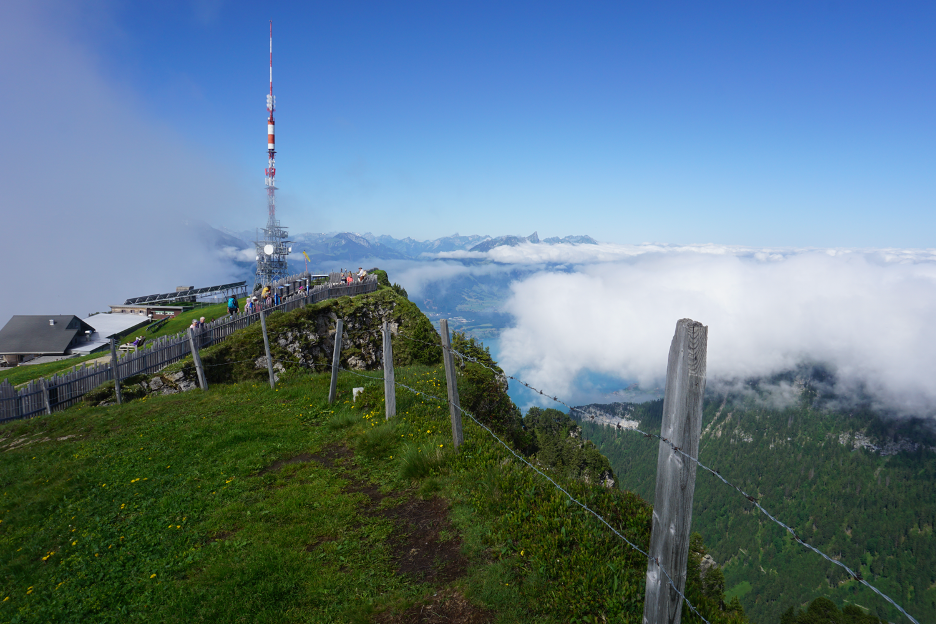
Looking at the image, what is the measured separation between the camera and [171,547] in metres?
7.13

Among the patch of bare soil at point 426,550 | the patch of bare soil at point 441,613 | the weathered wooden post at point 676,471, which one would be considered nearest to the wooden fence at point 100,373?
the patch of bare soil at point 426,550

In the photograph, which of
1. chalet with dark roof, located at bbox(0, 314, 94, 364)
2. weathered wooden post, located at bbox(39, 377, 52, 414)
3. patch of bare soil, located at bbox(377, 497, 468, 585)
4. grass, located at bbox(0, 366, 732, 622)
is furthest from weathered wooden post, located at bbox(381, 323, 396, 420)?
chalet with dark roof, located at bbox(0, 314, 94, 364)

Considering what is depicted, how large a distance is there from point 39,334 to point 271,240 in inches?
1236

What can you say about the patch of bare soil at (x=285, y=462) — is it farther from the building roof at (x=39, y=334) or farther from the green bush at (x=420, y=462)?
the building roof at (x=39, y=334)

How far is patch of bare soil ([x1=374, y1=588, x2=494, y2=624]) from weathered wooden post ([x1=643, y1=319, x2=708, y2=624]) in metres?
2.18

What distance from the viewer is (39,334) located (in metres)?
47.8

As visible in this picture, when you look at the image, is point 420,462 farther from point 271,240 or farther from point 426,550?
point 271,240

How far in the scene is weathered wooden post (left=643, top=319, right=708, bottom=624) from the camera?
3.59 metres

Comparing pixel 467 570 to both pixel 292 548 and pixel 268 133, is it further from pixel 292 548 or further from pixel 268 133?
pixel 268 133

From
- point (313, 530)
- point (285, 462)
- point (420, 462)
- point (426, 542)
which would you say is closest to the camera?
point (426, 542)

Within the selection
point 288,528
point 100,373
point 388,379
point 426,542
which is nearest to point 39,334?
point 100,373

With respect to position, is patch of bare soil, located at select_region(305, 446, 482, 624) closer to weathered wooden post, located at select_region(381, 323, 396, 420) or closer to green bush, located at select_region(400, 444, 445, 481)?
green bush, located at select_region(400, 444, 445, 481)

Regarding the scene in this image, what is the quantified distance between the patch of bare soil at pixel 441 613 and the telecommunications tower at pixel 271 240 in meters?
64.4

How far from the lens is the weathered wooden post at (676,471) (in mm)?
3588
